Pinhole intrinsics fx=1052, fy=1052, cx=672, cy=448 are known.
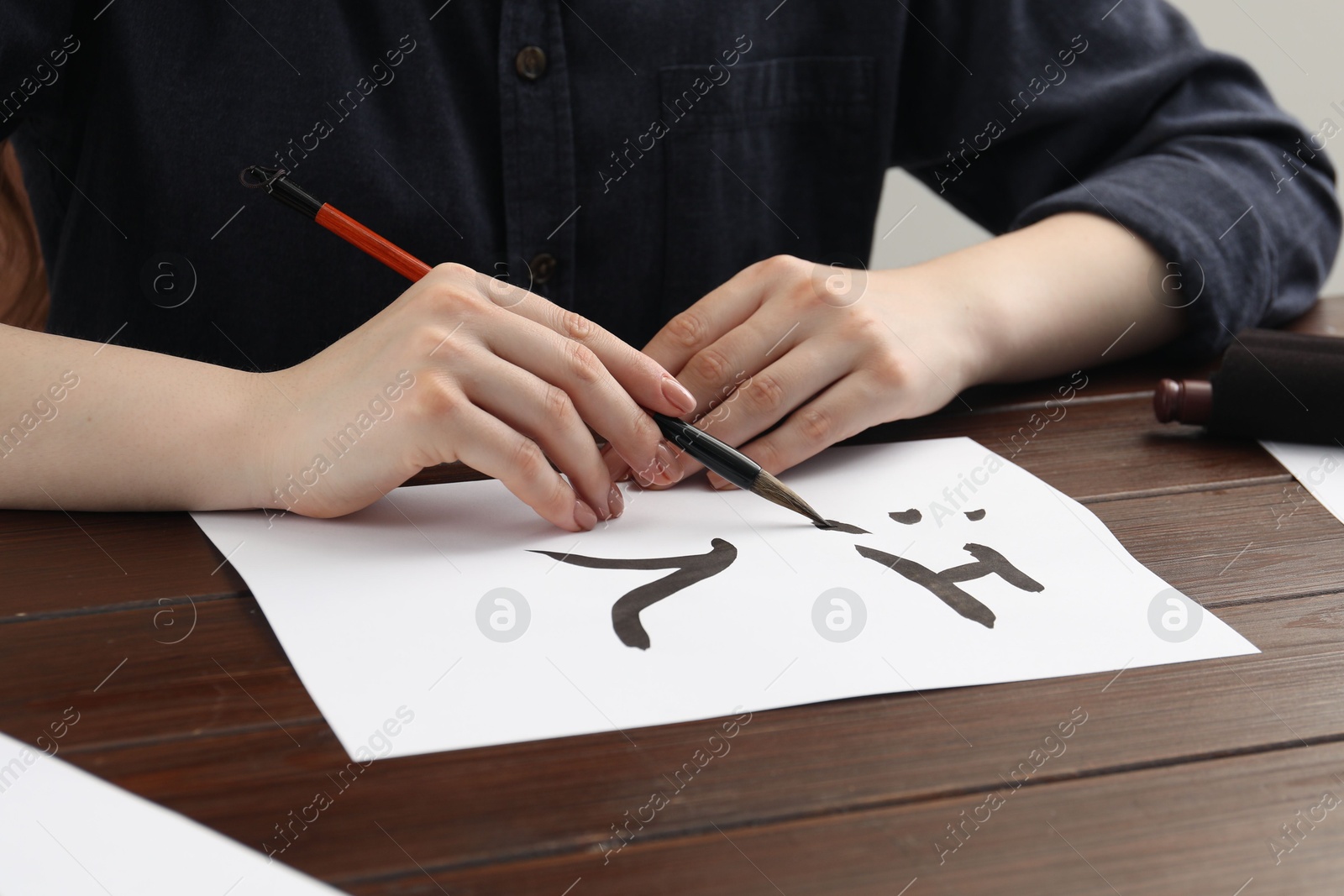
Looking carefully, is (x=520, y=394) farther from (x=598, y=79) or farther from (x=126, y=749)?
(x=598, y=79)

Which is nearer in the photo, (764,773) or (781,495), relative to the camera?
(764,773)

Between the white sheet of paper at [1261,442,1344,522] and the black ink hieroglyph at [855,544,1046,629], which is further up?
the black ink hieroglyph at [855,544,1046,629]

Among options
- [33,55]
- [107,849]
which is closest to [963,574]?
[107,849]

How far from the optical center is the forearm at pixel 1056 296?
810 mm

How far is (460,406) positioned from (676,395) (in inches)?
5.3

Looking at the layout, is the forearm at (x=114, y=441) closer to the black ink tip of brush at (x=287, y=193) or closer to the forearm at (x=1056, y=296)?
the black ink tip of brush at (x=287, y=193)

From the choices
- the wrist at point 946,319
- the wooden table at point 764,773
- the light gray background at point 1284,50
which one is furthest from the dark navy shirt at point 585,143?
the light gray background at point 1284,50

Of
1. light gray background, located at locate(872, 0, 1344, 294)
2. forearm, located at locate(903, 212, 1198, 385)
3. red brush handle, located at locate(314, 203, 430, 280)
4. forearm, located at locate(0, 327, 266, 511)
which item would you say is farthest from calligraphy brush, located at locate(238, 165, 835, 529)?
light gray background, located at locate(872, 0, 1344, 294)

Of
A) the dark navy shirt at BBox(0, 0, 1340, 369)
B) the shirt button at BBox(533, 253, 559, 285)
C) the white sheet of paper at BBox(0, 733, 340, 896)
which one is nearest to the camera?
the white sheet of paper at BBox(0, 733, 340, 896)

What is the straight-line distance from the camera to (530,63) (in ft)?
3.00

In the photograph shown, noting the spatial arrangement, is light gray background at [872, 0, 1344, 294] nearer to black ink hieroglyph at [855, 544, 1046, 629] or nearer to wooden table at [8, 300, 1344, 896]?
black ink hieroglyph at [855, 544, 1046, 629]

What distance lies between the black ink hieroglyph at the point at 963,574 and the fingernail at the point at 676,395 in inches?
5.3

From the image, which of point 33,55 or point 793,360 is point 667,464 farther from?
point 33,55

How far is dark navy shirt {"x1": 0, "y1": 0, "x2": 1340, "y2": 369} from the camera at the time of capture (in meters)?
0.85
